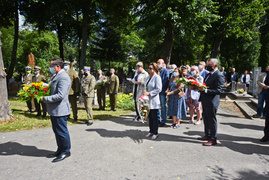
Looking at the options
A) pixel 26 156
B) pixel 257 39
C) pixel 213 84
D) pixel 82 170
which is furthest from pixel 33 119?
pixel 257 39

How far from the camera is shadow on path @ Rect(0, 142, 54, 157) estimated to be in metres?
4.41

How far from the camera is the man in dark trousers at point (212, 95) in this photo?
4.63 metres

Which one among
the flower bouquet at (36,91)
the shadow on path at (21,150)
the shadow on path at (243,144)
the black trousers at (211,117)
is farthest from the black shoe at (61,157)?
Answer: the shadow on path at (243,144)

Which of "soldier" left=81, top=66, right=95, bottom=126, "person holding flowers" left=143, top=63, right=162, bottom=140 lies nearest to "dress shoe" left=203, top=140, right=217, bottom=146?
"person holding flowers" left=143, top=63, right=162, bottom=140

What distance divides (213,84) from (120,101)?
830 centimetres

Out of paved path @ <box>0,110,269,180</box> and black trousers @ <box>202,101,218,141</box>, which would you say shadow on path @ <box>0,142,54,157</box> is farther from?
black trousers @ <box>202,101,218,141</box>

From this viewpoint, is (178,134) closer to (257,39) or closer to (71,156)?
(71,156)

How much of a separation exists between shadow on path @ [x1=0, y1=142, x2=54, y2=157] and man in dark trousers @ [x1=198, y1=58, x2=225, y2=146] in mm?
4101

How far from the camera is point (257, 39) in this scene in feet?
119

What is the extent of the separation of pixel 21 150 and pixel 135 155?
2.86 metres

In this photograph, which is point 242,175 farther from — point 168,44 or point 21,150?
point 168,44

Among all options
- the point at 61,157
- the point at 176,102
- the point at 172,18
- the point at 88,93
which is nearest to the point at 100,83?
the point at 88,93

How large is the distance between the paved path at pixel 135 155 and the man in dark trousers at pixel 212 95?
460 millimetres

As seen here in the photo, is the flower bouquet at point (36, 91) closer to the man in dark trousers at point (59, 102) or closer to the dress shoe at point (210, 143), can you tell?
the man in dark trousers at point (59, 102)
